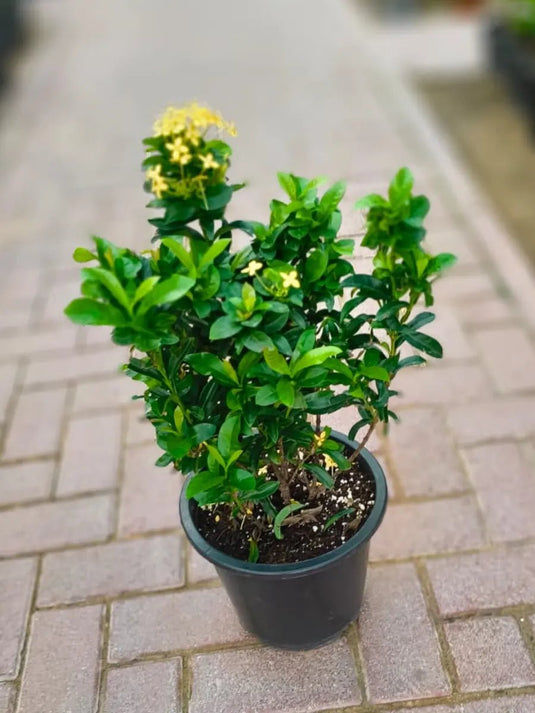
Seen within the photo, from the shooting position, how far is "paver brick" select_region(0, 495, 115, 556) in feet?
7.41

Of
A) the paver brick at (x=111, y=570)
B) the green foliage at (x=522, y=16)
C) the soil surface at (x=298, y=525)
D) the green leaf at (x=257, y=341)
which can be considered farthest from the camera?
the green foliage at (x=522, y=16)

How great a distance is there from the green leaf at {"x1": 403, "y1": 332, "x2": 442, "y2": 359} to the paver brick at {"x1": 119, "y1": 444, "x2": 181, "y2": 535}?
3.37 feet

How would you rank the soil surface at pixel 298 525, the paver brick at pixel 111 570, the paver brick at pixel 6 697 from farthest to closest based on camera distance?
the paver brick at pixel 111 570
the paver brick at pixel 6 697
the soil surface at pixel 298 525

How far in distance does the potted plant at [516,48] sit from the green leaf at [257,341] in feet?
13.8

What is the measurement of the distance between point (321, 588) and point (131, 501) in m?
0.89

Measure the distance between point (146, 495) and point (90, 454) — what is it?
0.32 metres

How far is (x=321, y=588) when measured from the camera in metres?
1.71

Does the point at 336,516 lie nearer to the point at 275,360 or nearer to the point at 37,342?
the point at 275,360

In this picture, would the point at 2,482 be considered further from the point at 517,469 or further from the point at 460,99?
the point at 460,99

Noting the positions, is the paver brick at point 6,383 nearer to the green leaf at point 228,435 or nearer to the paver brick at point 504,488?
the green leaf at point 228,435

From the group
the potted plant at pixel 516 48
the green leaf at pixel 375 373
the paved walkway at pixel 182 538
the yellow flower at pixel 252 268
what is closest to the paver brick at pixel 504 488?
the paved walkway at pixel 182 538

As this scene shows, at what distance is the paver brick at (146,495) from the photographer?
230cm

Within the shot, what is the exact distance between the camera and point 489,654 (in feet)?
6.02

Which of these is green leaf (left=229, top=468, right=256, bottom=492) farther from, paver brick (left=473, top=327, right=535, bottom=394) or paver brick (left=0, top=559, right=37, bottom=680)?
paver brick (left=473, top=327, right=535, bottom=394)
